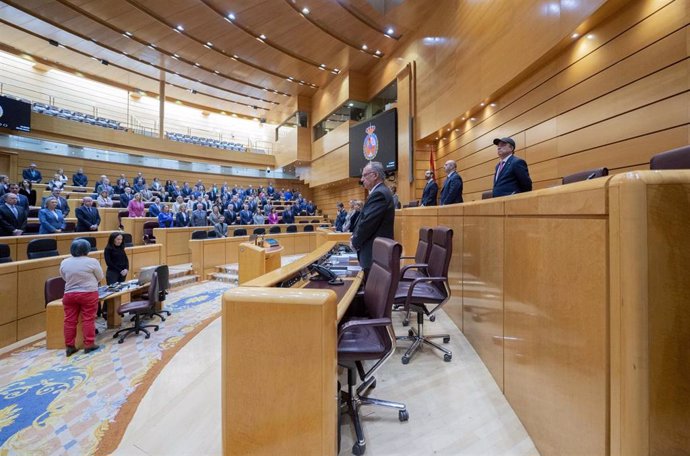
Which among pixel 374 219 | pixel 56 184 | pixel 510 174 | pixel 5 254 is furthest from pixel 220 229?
pixel 510 174

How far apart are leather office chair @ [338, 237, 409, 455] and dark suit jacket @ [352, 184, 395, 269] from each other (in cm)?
50

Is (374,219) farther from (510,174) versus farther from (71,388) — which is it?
(71,388)

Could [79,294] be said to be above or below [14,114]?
below

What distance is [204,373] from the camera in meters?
2.41

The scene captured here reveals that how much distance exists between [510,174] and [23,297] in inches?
217

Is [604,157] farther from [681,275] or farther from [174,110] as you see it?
[174,110]

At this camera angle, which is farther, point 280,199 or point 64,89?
point 280,199

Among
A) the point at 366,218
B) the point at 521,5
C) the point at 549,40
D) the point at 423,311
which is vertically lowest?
the point at 423,311

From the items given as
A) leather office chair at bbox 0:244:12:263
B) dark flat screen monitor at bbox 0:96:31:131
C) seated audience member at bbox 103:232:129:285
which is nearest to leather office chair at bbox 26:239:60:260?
leather office chair at bbox 0:244:12:263

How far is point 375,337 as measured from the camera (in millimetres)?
1610

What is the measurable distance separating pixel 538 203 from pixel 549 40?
3.95m

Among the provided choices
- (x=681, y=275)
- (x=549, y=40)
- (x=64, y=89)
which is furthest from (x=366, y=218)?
(x=64, y=89)

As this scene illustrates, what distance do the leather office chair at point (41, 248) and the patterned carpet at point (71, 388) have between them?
1243mm

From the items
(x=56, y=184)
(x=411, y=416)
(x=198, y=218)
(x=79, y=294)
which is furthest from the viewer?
(x=56, y=184)
